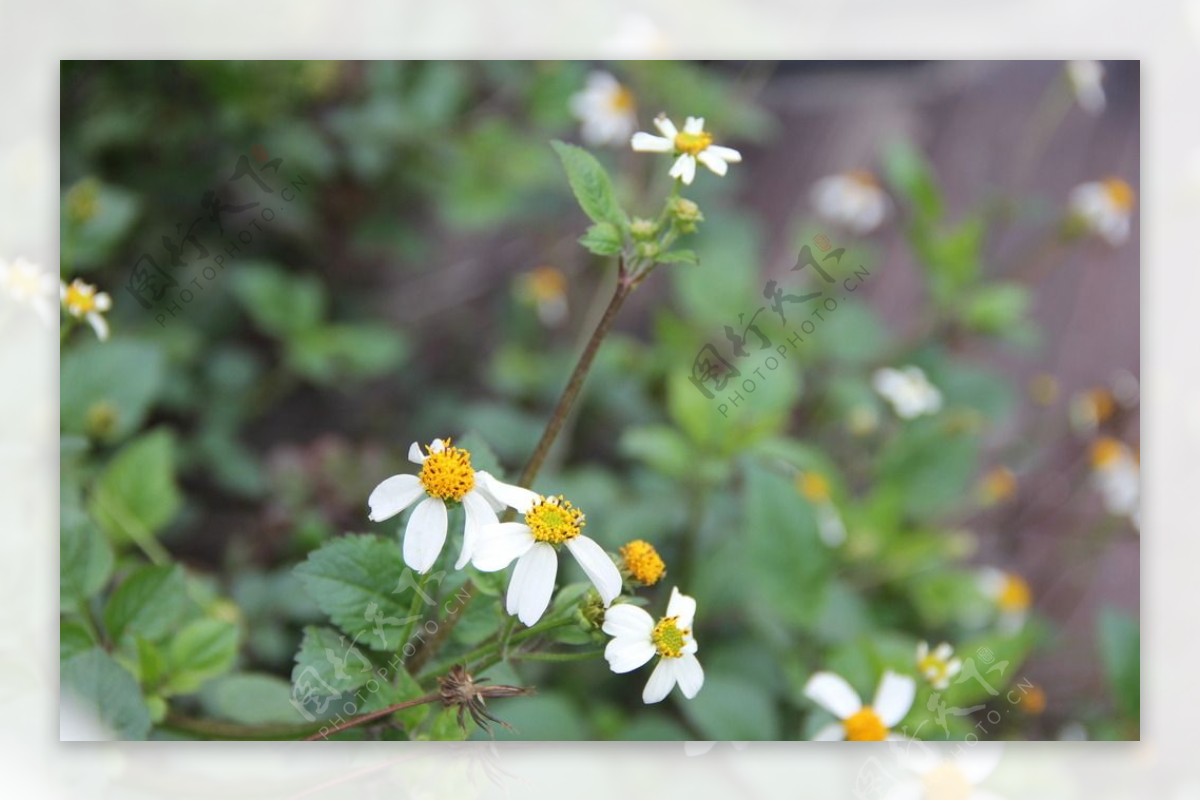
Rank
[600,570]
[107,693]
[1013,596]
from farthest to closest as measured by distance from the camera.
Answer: [1013,596]
[107,693]
[600,570]

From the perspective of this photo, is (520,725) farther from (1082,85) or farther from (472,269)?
(1082,85)

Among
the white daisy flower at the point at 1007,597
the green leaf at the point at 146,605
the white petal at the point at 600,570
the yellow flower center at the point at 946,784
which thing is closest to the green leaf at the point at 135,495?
the green leaf at the point at 146,605

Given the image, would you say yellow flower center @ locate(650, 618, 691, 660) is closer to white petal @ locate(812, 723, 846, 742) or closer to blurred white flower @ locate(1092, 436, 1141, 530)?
white petal @ locate(812, 723, 846, 742)

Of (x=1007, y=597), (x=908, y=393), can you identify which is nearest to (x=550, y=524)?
(x=908, y=393)

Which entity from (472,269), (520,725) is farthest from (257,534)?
(472,269)

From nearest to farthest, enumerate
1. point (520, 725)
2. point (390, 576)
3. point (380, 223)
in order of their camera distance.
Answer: point (390, 576)
point (520, 725)
point (380, 223)

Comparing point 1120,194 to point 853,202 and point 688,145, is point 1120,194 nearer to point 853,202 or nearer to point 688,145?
point 853,202
